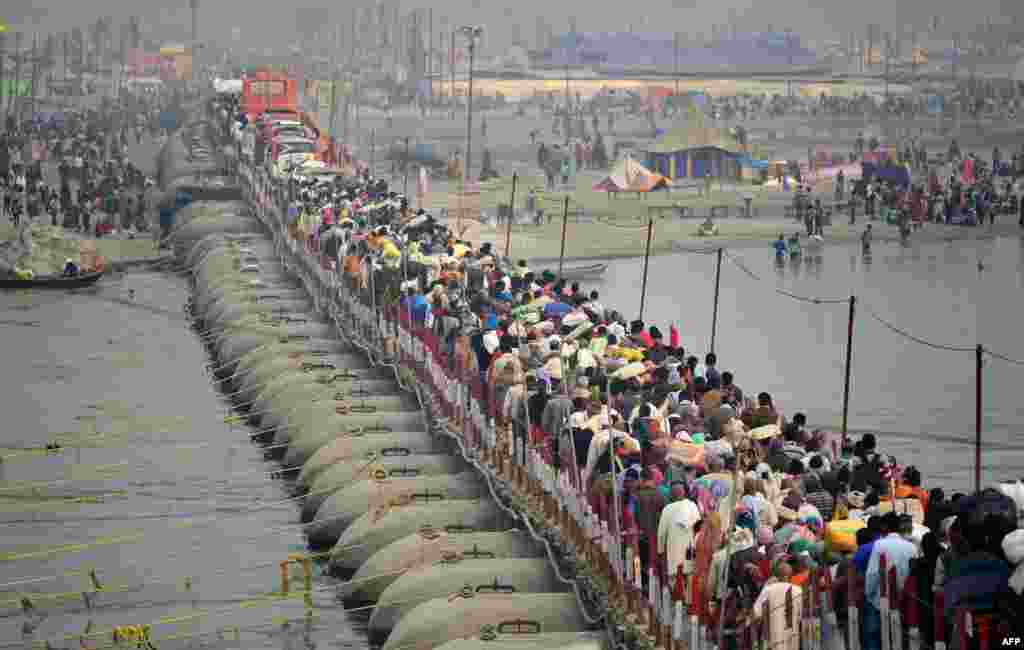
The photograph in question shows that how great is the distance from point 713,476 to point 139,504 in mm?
20870

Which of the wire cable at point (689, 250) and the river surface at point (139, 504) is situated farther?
the wire cable at point (689, 250)

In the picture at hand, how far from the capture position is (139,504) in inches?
1676

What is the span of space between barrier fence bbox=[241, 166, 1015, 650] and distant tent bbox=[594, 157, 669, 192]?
180 ft

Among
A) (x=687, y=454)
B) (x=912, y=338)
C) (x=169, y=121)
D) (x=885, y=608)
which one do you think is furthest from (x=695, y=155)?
(x=885, y=608)

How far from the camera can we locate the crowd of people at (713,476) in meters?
19.6

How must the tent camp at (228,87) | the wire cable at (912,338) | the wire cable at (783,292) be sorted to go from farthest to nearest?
the tent camp at (228,87) < the wire cable at (783,292) < the wire cable at (912,338)

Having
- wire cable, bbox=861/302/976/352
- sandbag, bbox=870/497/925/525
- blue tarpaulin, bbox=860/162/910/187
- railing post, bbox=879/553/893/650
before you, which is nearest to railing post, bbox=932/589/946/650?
railing post, bbox=879/553/893/650

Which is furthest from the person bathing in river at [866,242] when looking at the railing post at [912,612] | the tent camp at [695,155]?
the railing post at [912,612]

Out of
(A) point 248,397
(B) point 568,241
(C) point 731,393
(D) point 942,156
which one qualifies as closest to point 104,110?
(D) point 942,156

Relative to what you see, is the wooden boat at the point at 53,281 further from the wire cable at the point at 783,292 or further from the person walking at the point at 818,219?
the person walking at the point at 818,219

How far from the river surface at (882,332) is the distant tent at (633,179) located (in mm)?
14235

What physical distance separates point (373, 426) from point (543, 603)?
13.8 meters

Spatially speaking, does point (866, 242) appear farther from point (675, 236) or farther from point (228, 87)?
point (228, 87)

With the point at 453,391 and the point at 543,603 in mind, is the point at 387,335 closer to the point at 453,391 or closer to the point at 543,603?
the point at 453,391
